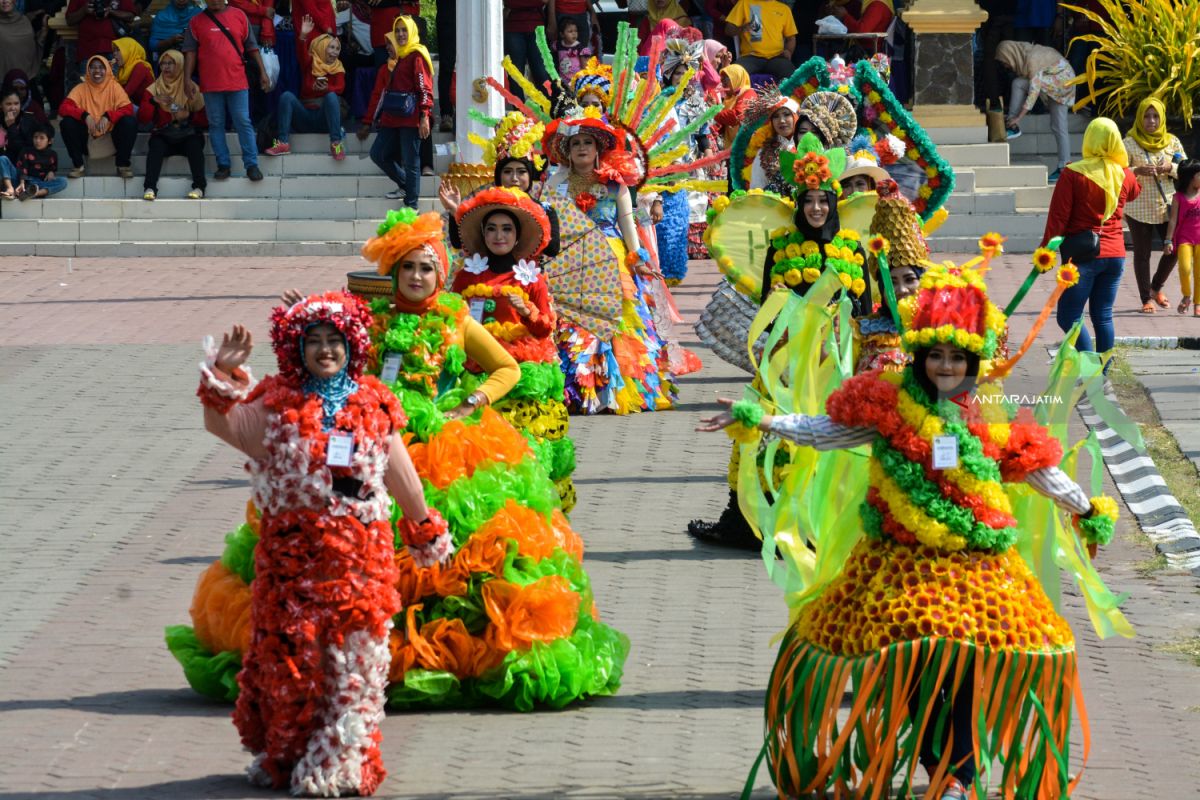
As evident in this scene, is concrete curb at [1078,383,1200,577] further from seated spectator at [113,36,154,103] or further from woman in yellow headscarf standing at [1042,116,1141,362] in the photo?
seated spectator at [113,36,154,103]

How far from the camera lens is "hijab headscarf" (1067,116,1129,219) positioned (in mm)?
13586

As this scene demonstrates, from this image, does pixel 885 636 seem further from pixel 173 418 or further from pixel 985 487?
pixel 173 418

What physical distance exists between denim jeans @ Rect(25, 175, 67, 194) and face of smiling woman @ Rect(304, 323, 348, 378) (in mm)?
16076

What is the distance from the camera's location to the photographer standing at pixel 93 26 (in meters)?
22.0

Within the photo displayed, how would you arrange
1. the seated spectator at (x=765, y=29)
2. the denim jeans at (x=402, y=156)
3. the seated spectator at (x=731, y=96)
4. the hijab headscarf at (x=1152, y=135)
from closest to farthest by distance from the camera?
the hijab headscarf at (x=1152, y=135), the seated spectator at (x=731, y=96), the denim jeans at (x=402, y=156), the seated spectator at (x=765, y=29)

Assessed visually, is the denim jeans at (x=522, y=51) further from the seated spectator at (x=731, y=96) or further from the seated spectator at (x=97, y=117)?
the seated spectator at (x=97, y=117)

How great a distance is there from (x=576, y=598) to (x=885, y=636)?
1878 mm

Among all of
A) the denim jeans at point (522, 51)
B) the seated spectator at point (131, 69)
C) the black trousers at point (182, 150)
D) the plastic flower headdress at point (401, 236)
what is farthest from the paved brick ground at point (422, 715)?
the denim jeans at point (522, 51)

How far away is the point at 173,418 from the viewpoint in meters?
13.2

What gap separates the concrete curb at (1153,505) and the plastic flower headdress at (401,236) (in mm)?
3558

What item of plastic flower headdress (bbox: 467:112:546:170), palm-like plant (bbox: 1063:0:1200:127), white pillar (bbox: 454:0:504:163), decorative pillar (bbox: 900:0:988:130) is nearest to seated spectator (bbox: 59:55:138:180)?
white pillar (bbox: 454:0:504:163)

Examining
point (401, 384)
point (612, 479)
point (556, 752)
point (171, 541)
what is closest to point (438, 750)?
point (556, 752)

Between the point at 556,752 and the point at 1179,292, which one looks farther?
the point at 1179,292

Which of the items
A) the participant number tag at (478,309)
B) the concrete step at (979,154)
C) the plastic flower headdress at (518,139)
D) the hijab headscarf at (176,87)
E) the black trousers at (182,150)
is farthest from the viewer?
the concrete step at (979,154)
